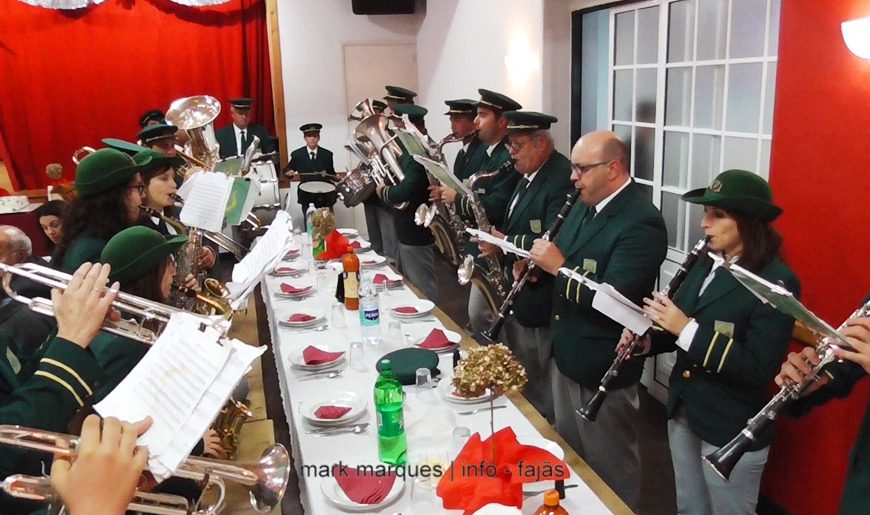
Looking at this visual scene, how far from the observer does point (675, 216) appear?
4.03 meters

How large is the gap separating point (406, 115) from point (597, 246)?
9.42 feet

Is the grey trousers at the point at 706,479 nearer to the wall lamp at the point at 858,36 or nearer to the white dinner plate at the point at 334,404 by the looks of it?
the white dinner plate at the point at 334,404

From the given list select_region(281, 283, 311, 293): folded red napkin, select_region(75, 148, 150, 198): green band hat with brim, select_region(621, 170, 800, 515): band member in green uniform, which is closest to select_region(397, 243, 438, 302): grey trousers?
select_region(281, 283, 311, 293): folded red napkin

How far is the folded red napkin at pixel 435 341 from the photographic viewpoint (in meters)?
2.80

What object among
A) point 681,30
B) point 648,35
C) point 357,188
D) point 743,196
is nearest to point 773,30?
point 681,30

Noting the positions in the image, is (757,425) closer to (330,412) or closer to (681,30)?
(330,412)

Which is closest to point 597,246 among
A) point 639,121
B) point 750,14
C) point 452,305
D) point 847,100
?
point 847,100

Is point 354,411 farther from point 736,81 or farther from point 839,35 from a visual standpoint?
point 736,81

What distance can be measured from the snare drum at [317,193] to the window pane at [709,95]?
15.0 feet

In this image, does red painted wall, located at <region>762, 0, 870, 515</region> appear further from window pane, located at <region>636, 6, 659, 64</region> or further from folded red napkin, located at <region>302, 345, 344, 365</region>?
folded red napkin, located at <region>302, 345, 344, 365</region>

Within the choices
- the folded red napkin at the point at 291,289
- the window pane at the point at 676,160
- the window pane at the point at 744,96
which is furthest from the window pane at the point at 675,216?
the folded red napkin at the point at 291,289

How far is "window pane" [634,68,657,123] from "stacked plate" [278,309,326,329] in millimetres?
2482

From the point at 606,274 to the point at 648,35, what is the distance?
7.21 ft

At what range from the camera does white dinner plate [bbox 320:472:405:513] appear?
1755 mm
